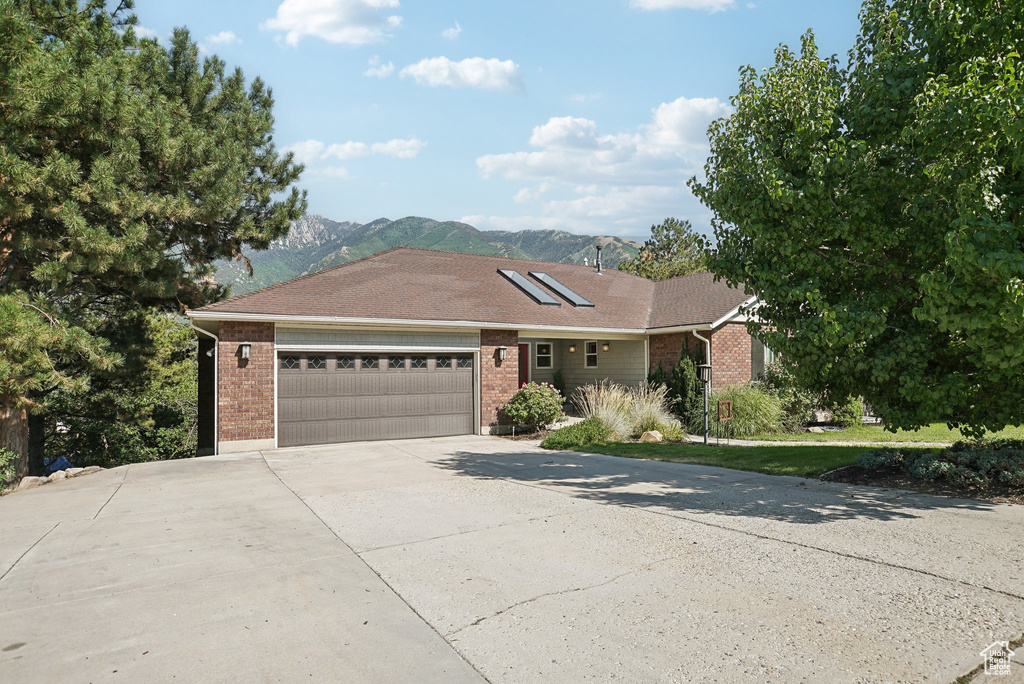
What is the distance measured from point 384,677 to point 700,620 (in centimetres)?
200

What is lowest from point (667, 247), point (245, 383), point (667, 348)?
point (245, 383)

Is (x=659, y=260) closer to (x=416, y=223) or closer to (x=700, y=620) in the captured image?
(x=700, y=620)

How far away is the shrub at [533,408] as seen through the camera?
15.4 meters

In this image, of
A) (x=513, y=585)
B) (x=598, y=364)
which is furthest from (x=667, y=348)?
(x=513, y=585)

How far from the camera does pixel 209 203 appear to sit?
42.3ft

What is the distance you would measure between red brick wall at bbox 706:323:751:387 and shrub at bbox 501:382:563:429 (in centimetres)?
466

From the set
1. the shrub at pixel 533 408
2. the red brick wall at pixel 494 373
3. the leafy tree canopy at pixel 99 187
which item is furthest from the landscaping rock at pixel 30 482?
the shrub at pixel 533 408

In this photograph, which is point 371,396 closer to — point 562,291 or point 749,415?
point 562,291

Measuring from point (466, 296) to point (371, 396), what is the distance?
13.5 ft

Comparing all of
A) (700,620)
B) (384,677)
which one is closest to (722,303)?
(700,620)

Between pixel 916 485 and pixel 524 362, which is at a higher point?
pixel 524 362

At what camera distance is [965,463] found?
26.9 ft

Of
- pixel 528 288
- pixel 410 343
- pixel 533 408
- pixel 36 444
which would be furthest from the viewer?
pixel 528 288

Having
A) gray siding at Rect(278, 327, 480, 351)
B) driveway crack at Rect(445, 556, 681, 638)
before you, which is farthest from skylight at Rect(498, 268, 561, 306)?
driveway crack at Rect(445, 556, 681, 638)
